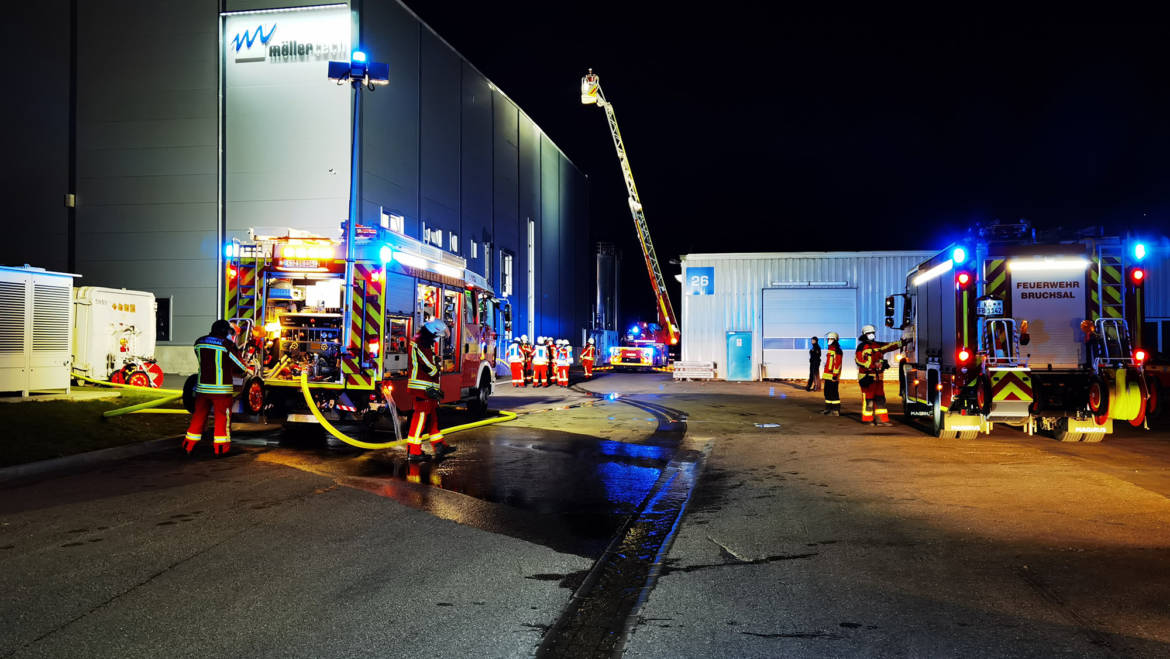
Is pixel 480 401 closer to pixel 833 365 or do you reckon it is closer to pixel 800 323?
pixel 833 365

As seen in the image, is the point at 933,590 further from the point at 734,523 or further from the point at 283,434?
the point at 283,434

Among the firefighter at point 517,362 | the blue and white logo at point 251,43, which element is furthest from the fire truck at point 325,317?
the blue and white logo at point 251,43

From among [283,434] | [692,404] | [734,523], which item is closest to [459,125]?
[692,404]

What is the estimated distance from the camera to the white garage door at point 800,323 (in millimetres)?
30469

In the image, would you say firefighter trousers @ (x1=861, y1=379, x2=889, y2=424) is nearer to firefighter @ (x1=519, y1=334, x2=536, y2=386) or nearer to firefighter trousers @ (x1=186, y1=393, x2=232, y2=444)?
firefighter trousers @ (x1=186, y1=393, x2=232, y2=444)

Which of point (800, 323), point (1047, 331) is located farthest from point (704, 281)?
point (1047, 331)

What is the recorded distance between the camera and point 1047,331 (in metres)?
11.4

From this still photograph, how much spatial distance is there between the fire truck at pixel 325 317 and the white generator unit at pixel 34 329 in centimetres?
546

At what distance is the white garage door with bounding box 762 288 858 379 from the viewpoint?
30.5 metres

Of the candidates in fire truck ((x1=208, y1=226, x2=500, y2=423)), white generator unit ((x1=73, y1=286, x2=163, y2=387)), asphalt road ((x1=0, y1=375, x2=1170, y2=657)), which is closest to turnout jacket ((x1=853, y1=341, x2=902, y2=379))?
asphalt road ((x1=0, y1=375, x2=1170, y2=657))

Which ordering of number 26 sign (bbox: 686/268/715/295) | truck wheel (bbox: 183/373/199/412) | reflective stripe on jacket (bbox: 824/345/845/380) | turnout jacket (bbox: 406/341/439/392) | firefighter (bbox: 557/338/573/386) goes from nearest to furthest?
turnout jacket (bbox: 406/341/439/392)
truck wheel (bbox: 183/373/199/412)
reflective stripe on jacket (bbox: 824/345/845/380)
firefighter (bbox: 557/338/573/386)
number 26 sign (bbox: 686/268/715/295)

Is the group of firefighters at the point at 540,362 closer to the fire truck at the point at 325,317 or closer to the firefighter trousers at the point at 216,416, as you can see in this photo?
the fire truck at the point at 325,317

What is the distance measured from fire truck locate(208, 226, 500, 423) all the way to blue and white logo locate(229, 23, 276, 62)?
55.0 feet

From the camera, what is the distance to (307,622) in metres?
3.97
